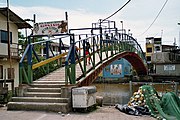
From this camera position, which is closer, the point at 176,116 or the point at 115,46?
the point at 176,116

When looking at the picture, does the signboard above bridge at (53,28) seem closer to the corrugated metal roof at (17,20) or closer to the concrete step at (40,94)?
the concrete step at (40,94)

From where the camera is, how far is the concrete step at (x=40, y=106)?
27.6 feet

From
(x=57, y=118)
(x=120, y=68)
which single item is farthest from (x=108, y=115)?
(x=120, y=68)

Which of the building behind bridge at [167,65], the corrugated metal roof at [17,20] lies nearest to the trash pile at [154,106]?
the corrugated metal roof at [17,20]

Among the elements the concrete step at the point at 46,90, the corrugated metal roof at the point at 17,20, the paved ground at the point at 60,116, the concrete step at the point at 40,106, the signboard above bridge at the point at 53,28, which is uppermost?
the corrugated metal roof at the point at 17,20

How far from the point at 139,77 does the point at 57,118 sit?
40.0 m

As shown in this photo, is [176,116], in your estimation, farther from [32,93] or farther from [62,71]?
[62,71]

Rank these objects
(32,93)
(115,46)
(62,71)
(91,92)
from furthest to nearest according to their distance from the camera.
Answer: (115,46)
(62,71)
(32,93)
(91,92)

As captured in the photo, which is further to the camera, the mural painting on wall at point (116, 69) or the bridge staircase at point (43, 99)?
the mural painting on wall at point (116, 69)


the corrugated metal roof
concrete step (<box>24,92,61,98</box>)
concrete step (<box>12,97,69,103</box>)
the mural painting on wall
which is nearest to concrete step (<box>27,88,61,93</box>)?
concrete step (<box>24,92,61,98</box>)

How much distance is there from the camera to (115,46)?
20422 mm

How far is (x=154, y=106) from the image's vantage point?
9125mm

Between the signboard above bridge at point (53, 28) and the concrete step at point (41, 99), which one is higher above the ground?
the signboard above bridge at point (53, 28)

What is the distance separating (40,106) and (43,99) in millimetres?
384
